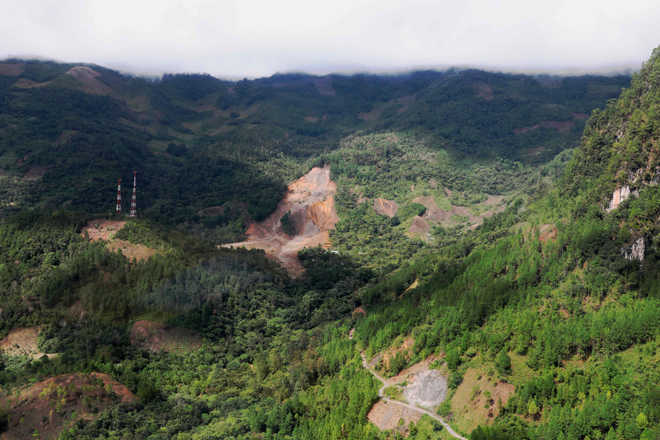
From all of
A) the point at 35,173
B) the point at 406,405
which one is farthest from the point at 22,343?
the point at 35,173

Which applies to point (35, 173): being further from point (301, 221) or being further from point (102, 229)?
point (301, 221)

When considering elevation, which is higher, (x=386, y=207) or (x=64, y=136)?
(x=64, y=136)

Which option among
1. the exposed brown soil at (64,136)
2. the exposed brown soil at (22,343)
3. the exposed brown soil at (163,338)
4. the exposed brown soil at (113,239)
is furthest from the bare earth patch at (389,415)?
the exposed brown soil at (64,136)

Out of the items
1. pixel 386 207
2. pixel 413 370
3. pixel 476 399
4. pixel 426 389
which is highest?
pixel 386 207

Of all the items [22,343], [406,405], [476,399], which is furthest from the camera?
[22,343]

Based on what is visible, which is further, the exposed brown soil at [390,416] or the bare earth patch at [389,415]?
the bare earth patch at [389,415]

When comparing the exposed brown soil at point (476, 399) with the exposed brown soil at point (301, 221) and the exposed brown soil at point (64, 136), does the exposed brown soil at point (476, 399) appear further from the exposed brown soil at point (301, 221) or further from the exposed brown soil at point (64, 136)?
the exposed brown soil at point (64, 136)
